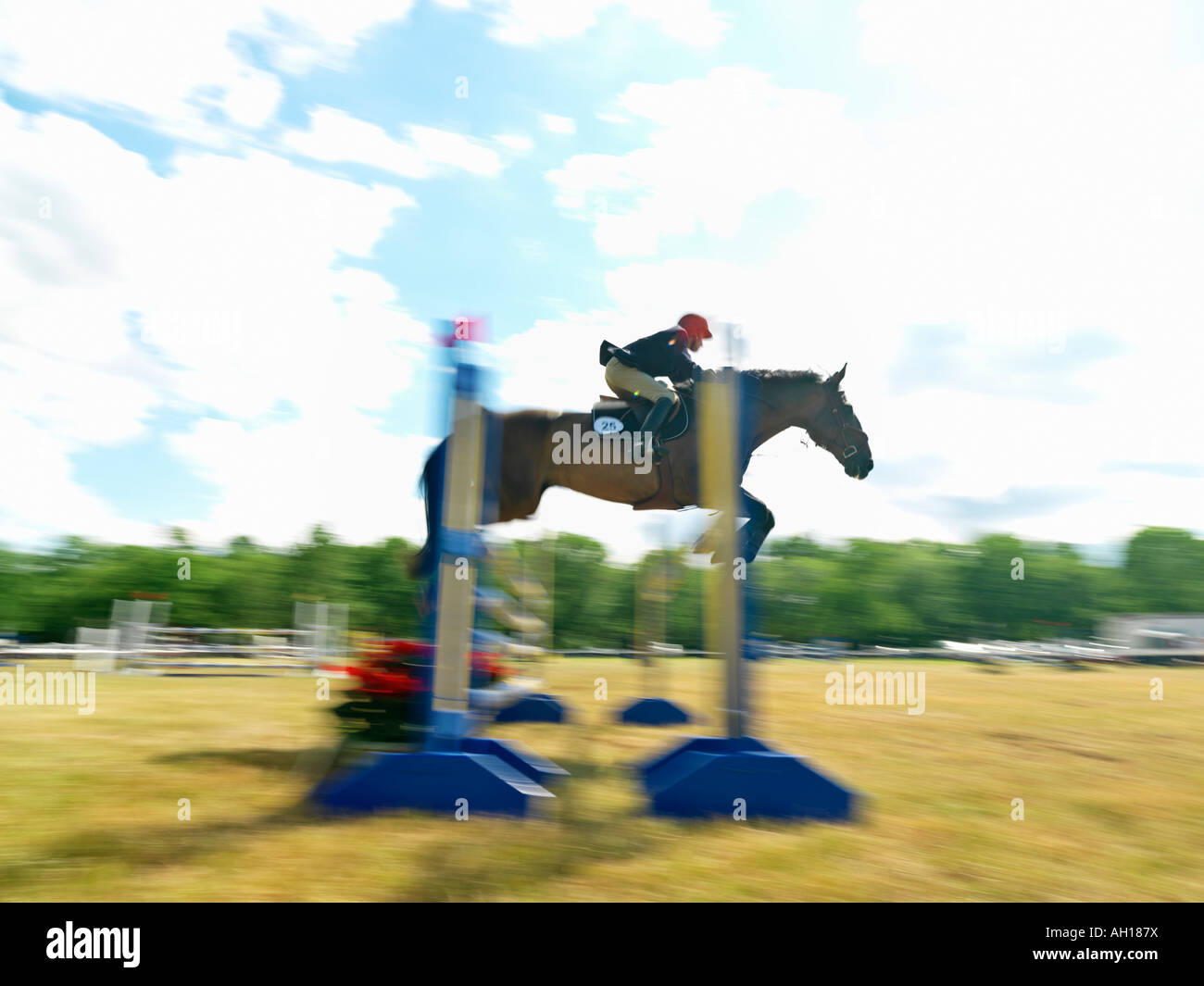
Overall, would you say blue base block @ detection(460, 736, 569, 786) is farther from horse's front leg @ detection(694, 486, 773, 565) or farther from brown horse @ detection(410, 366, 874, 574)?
brown horse @ detection(410, 366, 874, 574)

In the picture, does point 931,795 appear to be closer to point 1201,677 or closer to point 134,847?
point 134,847

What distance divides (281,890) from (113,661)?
1396 centimetres

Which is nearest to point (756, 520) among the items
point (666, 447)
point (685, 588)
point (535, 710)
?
point (666, 447)

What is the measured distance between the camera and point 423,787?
3.79 meters

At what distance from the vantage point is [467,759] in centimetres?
384

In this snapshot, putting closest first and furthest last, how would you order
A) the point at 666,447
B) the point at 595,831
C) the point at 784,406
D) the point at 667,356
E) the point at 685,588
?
the point at 595,831 < the point at 667,356 < the point at 666,447 < the point at 784,406 < the point at 685,588

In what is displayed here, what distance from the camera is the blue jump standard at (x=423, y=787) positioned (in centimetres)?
373

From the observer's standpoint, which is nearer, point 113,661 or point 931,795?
point 931,795

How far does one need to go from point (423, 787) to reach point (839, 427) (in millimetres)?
4089

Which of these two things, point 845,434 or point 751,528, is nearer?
point 751,528

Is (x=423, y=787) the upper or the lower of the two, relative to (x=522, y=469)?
lower

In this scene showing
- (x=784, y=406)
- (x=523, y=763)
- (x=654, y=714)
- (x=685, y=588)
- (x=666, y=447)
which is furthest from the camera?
(x=685, y=588)

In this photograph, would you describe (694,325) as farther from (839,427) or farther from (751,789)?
(751,789)

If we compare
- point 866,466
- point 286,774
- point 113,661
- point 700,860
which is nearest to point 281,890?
point 700,860
